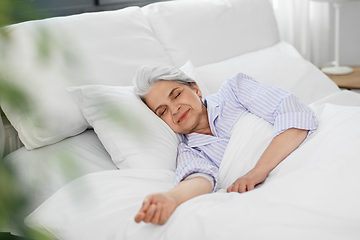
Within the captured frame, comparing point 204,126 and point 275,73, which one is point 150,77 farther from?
point 275,73

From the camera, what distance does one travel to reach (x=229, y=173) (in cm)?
127

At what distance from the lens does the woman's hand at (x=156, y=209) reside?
895mm

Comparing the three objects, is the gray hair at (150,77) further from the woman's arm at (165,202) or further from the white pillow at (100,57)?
the woman's arm at (165,202)

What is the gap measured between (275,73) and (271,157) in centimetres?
87

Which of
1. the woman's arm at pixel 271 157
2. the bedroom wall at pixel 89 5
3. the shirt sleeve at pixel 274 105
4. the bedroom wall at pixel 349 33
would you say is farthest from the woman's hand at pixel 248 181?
the bedroom wall at pixel 349 33

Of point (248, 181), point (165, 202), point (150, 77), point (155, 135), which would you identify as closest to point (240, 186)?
point (248, 181)

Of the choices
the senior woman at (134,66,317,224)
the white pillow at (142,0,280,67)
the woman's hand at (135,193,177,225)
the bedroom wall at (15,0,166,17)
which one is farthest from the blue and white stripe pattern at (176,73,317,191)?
the bedroom wall at (15,0,166,17)

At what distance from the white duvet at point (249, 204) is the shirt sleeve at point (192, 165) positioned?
5 centimetres

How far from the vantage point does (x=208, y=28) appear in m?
2.08

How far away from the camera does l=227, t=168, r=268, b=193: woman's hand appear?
1.13 meters

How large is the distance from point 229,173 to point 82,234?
493mm

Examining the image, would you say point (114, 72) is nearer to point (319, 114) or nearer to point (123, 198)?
point (123, 198)

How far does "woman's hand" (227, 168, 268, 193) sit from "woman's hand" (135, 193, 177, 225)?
0.82 ft

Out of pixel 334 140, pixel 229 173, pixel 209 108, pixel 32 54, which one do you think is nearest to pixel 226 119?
pixel 209 108
